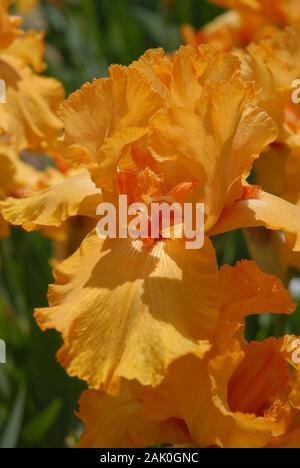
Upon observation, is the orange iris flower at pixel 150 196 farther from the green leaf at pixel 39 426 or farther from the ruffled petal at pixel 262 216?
the green leaf at pixel 39 426

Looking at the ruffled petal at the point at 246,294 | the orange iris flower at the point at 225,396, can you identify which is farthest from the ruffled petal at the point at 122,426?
the ruffled petal at the point at 246,294

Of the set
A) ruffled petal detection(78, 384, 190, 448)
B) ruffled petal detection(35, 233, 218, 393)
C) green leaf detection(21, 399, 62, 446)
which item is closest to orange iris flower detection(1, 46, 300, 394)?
ruffled petal detection(35, 233, 218, 393)

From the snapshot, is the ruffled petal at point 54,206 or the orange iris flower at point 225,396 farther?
the ruffled petal at point 54,206

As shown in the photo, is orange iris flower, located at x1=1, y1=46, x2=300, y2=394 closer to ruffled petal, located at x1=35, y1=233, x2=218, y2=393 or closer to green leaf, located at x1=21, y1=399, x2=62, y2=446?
ruffled petal, located at x1=35, y1=233, x2=218, y2=393

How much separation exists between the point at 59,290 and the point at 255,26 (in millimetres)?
1642

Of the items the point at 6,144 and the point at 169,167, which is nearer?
the point at 169,167

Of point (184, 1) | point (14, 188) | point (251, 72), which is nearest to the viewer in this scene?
point (251, 72)

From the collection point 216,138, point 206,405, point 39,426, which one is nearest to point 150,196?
point 216,138

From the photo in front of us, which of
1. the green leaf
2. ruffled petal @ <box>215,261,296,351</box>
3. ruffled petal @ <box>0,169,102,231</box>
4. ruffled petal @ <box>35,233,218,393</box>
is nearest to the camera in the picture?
ruffled petal @ <box>35,233,218,393</box>

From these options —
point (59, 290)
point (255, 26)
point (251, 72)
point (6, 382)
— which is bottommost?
point (6, 382)

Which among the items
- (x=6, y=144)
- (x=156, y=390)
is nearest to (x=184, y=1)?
(x=6, y=144)

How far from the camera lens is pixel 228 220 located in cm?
105

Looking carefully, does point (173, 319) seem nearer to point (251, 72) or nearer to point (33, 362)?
point (251, 72)

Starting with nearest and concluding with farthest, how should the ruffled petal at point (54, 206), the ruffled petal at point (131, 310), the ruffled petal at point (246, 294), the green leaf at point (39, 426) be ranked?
the ruffled petal at point (131, 310)
the ruffled petal at point (246, 294)
the ruffled petal at point (54, 206)
the green leaf at point (39, 426)
